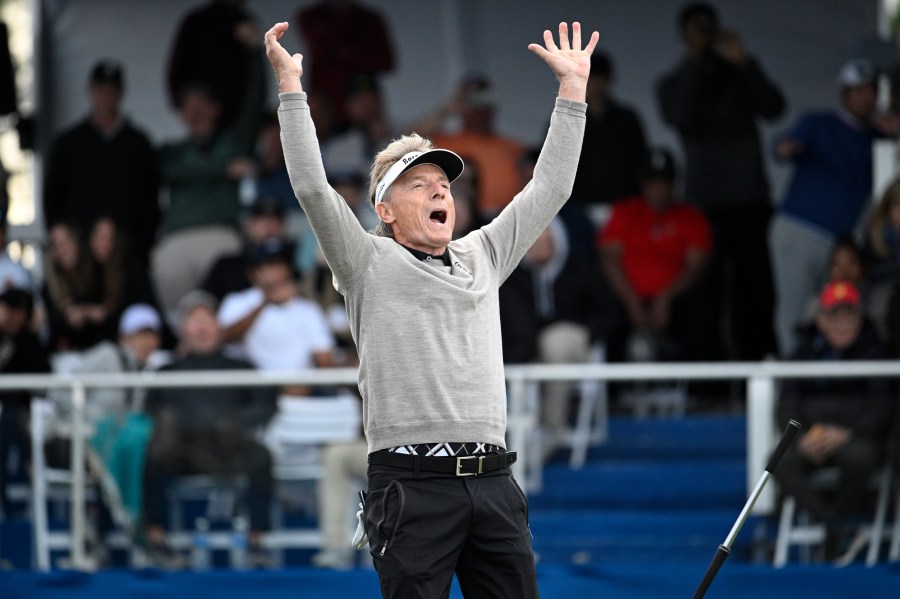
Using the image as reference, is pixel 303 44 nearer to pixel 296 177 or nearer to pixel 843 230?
pixel 843 230

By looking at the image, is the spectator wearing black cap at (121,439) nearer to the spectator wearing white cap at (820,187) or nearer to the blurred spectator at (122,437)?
the blurred spectator at (122,437)

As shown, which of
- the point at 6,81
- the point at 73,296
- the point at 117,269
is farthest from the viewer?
the point at 117,269

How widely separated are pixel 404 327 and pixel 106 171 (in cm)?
666

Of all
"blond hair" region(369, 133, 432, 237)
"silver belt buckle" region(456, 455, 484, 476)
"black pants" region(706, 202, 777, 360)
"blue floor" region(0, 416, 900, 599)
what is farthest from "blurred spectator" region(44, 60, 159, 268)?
"silver belt buckle" region(456, 455, 484, 476)

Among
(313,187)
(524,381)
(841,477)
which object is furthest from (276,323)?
(313,187)

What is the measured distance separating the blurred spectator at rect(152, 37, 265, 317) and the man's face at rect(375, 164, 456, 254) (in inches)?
236

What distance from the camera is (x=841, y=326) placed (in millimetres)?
7719

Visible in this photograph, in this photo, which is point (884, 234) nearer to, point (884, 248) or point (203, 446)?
point (884, 248)

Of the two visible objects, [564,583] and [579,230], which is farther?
[579,230]

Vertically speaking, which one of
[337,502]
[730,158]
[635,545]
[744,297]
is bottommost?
[635,545]

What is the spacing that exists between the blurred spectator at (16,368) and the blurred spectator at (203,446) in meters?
0.65

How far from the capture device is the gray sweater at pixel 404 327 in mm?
3947

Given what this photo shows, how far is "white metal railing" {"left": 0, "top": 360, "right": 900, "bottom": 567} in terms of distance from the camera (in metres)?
7.36

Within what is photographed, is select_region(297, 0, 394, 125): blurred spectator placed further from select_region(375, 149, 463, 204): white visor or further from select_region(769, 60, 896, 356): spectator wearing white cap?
select_region(375, 149, 463, 204): white visor
